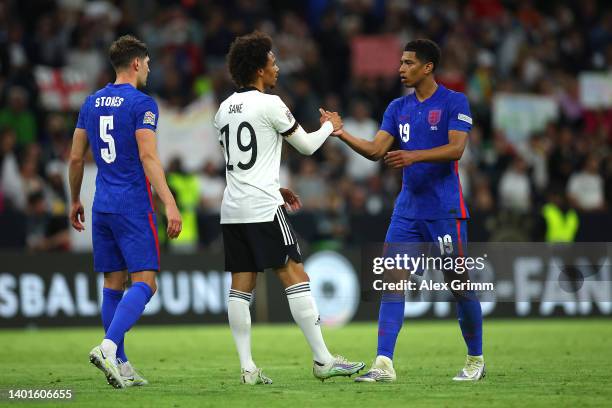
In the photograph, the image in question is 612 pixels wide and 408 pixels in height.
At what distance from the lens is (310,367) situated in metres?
10.5

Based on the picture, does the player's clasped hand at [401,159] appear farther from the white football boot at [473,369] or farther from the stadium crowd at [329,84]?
the stadium crowd at [329,84]

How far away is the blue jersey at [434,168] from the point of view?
918 centimetres

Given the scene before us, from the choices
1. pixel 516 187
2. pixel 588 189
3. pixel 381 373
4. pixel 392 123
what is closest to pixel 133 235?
pixel 381 373

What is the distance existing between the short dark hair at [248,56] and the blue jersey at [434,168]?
1.30 m

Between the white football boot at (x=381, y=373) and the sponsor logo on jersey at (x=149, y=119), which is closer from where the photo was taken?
the sponsor logo on jersey at (x=149, y=119)

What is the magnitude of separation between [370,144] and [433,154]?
63 centimetres

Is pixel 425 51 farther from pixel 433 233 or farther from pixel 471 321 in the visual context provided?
pixel 471 321

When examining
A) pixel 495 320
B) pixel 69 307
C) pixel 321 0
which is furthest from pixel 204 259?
pixel 321 0

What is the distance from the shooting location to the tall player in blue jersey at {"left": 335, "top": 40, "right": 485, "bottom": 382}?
9.11m

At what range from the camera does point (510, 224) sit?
61.4ft

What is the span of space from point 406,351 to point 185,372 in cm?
289

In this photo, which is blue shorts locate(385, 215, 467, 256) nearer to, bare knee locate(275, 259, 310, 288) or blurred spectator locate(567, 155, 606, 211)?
bare knee locate(275, 259, 310, 288)

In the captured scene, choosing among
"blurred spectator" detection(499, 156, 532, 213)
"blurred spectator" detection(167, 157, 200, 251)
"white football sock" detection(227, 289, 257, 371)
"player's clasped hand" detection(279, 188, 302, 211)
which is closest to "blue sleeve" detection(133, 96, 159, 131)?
"player's clasped hand" detection(279, 188, 302, 211)

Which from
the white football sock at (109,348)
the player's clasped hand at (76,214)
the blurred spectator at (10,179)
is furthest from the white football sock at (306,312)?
the blurred spectator at (10,179)
